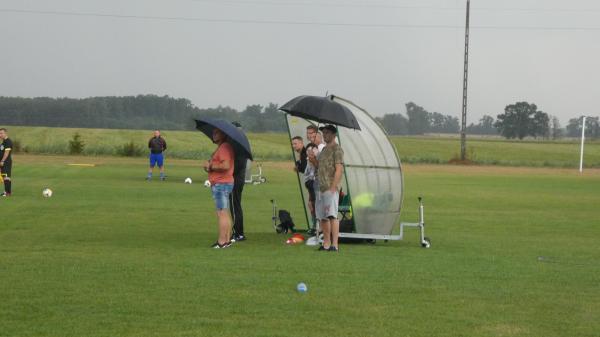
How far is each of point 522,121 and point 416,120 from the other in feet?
76.7

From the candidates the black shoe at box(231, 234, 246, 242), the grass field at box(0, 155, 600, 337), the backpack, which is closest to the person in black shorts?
the grass field at box(0, 155, 600, 337)

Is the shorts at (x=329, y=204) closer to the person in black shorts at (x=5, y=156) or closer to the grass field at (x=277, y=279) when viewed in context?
the grass field at (x=277, y=279)

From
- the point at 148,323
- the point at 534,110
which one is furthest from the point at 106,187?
the point at 534,110

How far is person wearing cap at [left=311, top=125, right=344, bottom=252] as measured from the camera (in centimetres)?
1369

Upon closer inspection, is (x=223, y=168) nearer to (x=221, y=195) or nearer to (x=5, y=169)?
(x=221, y=195)

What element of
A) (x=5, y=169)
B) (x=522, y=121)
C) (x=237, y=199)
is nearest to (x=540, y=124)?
(x=522, y=121)

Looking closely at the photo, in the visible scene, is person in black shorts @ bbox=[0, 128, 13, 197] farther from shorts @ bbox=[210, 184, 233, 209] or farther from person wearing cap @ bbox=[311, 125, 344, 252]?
person wearing cap @ bbox=[311, 125, 344, 252]

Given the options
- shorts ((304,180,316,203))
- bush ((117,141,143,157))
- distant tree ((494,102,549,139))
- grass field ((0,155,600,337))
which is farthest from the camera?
distant tree ((494,102,549,139))

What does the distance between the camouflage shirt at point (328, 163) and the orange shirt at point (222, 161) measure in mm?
1379

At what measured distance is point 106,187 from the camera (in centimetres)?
2922

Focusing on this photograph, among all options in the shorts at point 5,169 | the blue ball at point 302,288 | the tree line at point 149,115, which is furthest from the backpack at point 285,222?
the tree line at point 149,115

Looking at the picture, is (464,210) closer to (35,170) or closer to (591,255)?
(591,255)

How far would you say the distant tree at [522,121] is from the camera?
16138cm

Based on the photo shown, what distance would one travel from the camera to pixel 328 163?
13.8 m
